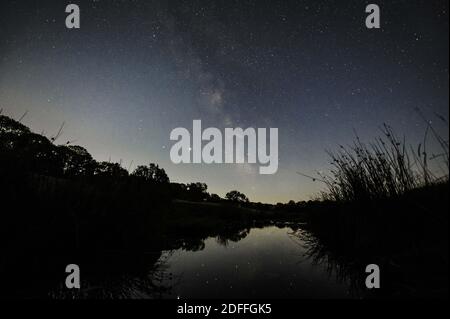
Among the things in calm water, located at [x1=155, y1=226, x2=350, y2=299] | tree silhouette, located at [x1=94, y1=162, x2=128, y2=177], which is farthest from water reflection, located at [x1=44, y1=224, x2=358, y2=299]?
tree silhouette, located at [x1=94, y1=162, x2=128, y2=177]

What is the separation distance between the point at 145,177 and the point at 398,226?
13.1 ft

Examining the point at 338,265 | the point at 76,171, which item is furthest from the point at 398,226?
the point at 76,171

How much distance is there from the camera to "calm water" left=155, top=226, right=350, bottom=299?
101 inches

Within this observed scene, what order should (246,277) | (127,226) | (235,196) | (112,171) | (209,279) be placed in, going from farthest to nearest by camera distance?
(235,196) < (112,171) < (127,226) < (246,277) < (209,279)

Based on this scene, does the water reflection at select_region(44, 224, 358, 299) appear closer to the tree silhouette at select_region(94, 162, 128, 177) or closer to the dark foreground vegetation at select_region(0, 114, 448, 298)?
the dark foreground vegetation at select_region(0, 114, 448, 298)

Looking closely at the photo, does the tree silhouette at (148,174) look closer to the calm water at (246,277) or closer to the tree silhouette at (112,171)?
the tree silhouette at (112,171)

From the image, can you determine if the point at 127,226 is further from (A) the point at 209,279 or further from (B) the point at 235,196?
(B) the point at 235,196

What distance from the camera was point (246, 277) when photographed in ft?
10.4

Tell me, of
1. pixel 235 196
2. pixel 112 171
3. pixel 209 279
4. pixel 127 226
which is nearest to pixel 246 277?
pixel 209 279

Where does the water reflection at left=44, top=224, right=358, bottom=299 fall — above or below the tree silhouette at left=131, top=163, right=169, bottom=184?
below
